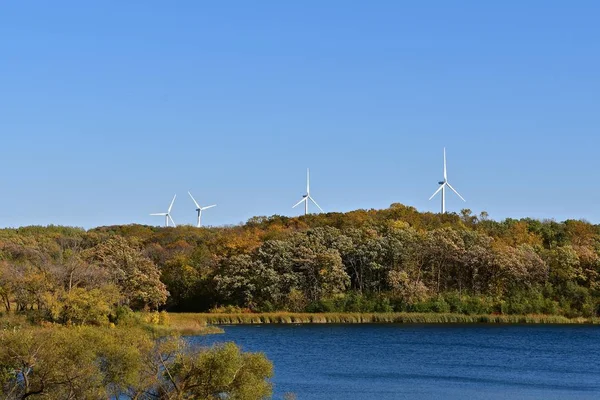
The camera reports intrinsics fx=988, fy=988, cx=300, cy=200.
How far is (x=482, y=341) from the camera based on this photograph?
267 ft

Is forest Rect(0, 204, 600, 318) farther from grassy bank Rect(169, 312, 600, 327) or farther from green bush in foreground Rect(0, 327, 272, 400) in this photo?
green bush in foreground Rect(0, 327, 272, 400)

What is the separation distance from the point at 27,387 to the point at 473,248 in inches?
3043

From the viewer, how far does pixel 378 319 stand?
10225cm

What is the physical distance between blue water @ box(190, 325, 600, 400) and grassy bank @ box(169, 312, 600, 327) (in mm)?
4177

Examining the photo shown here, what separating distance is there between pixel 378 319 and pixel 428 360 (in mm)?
33719

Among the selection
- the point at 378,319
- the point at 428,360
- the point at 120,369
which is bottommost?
the point at 120,369

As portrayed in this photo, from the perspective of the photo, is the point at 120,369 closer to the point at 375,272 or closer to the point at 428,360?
the point at 428,360

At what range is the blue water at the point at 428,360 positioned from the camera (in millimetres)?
54438

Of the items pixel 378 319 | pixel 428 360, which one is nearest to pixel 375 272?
pixel 378 319

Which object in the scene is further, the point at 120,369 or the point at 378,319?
the point at 378,319

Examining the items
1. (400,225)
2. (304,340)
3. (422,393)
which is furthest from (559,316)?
(422,393)

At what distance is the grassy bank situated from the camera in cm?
9994

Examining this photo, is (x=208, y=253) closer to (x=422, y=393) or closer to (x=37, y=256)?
(x=37, y=256)

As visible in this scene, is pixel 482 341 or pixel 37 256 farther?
pixel 37 256
